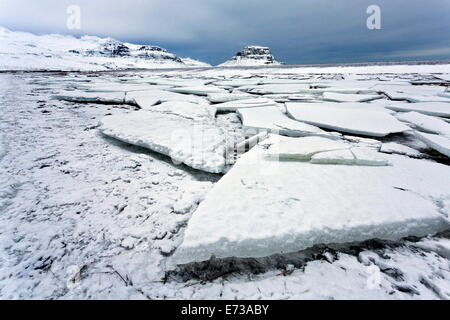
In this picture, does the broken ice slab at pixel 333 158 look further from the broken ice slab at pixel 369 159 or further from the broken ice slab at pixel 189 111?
the broken ice slab at pixel 189 111

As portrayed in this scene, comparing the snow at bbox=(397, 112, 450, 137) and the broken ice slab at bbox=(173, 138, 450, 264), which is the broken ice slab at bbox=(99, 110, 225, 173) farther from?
the snow at bbox=(397, 112, 450, 137)

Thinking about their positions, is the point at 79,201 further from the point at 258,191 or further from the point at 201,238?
the point at 258,191

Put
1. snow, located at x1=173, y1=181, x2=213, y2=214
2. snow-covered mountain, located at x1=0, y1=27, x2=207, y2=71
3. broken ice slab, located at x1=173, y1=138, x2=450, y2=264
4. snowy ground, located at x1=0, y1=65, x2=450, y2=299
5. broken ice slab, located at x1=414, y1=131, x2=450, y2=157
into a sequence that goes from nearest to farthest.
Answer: snowy ground, located at x1=0, y1=65, x2=450, y2=299, broken ice slab, located at x1=173, y1=138, x2=450, y2=264, snow, located at x1=173, y1=181, x2=213, y2=214, broken ice slab, located at x1=414, y1=131, x2=450, y2=157, snow-covered mountain, located at x1=0, y1=27, x2=207, y2=71

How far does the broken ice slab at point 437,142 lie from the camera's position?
4.63ft

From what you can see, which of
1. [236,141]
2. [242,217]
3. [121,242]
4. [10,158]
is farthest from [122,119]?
[242,217]

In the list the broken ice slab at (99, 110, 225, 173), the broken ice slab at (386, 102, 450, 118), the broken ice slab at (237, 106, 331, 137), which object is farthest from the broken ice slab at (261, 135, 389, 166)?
the broken ice slab at (386, 102, 450, 118)

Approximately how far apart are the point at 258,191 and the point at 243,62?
141 metres

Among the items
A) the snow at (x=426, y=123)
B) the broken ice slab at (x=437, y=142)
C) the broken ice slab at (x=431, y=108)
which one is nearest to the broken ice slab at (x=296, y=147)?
the broken ice slab at (x=437, y=142)

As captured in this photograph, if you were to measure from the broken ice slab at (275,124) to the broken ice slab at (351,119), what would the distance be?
16 cm

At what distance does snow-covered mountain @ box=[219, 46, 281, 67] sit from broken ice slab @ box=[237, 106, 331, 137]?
442 feet

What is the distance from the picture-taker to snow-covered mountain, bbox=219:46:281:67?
126469 millimetres
